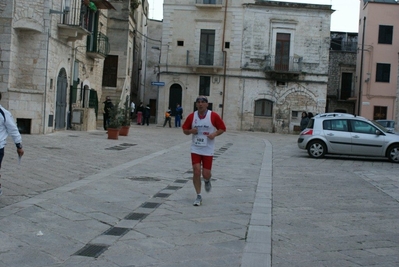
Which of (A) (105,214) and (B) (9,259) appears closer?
(B) (9,259)

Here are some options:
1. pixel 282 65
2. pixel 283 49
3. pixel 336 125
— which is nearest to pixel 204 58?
pixel 282 65

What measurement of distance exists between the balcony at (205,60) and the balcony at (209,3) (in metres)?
3.27

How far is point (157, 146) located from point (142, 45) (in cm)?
3072

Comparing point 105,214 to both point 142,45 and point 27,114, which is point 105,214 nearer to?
point 27,114

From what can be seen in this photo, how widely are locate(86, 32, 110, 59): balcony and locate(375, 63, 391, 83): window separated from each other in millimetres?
24625

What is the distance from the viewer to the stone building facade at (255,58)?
41.7m

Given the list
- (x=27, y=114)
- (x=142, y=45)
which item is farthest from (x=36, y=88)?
(x=142, y=45)

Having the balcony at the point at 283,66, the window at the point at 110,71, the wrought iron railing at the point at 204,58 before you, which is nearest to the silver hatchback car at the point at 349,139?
the window at the point at 110,71

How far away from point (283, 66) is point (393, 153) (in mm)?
22928

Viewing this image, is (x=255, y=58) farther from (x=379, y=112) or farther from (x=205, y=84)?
(x=379, y=112)

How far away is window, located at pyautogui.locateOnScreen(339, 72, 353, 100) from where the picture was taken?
50.7 m

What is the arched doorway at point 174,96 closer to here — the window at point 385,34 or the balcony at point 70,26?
the window at point 385,34

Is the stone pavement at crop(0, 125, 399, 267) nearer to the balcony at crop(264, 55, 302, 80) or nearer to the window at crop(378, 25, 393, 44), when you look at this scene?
the balcony at crop(264, 55, 302, 80)

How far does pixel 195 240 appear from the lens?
680 centimetres
